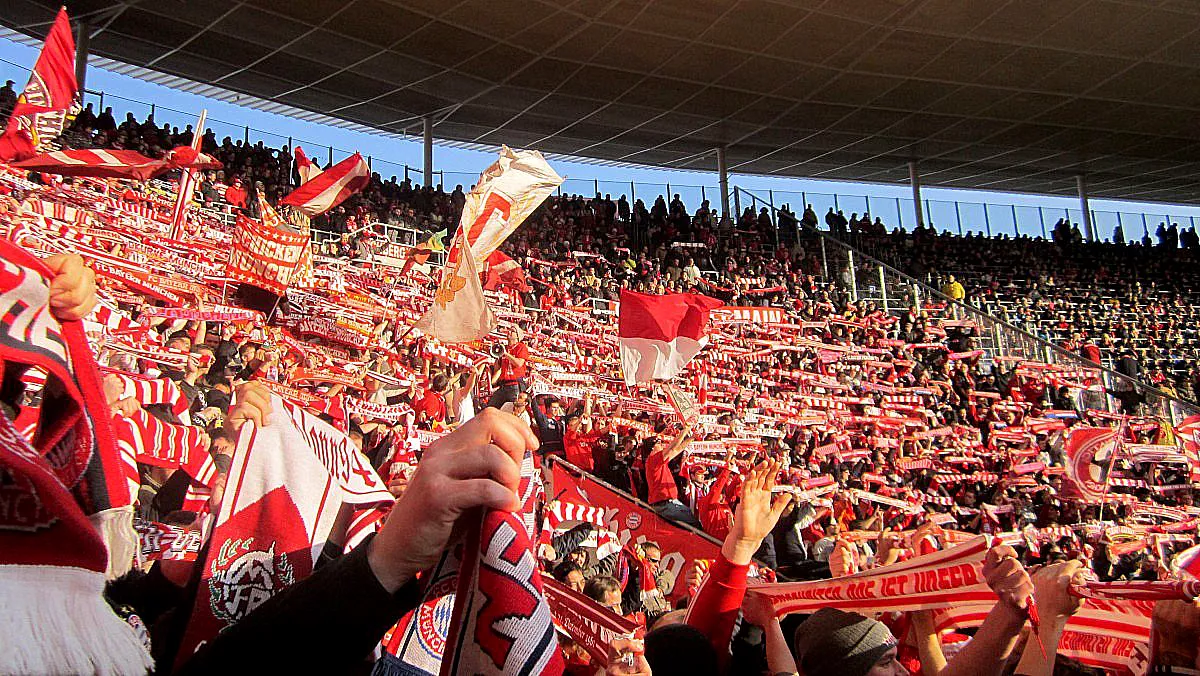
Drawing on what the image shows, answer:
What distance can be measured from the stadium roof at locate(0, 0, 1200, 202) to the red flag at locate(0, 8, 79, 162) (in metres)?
12.3

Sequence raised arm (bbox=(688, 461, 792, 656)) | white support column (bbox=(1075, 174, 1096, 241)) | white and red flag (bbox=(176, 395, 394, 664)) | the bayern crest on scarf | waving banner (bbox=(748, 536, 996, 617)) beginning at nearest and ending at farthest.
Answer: the bayern crest on scarf
white and red flag (bbox=(176, 395, 394, 664))
waving banner (bbox=(748, 536, 996, 617))
raised arm (bbox=(688, 461, 792, 656))
white support column (bbox=(1075, 174, 1096, 241))

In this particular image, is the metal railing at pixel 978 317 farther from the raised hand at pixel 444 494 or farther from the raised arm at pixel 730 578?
the raised hand at pixel 444 494

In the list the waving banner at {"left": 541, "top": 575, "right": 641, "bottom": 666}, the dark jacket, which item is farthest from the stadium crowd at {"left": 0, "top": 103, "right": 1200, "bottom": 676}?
the waving banner at {"left": 541, "top": 575, "right": 641, "bottom": 666}

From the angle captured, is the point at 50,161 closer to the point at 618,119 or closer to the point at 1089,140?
the point at 618,119

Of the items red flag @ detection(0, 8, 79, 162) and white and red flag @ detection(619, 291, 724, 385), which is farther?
white and red flag @ detection(619, 291, 724, 385)

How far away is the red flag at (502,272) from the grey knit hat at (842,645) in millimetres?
8651

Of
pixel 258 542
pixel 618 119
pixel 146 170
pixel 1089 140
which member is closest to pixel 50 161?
pixel 146 170

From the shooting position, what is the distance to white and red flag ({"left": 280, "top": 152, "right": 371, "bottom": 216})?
825 cm

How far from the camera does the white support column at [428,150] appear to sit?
21016mm

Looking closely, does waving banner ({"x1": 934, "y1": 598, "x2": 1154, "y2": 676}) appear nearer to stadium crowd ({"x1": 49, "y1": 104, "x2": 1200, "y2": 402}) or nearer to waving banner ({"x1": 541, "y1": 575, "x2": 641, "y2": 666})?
waving banner ({"x1": 541, "y1": 575, "x2": 641, "y2": 666})

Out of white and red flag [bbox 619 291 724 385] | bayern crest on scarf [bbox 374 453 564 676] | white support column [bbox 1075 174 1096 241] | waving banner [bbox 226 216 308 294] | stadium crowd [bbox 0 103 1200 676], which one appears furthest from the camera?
white support column [bbox 1075 174 1096 241]

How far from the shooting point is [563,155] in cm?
2505

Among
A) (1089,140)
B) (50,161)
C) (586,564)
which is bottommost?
(586,564)

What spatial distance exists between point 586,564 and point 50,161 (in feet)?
12.6
